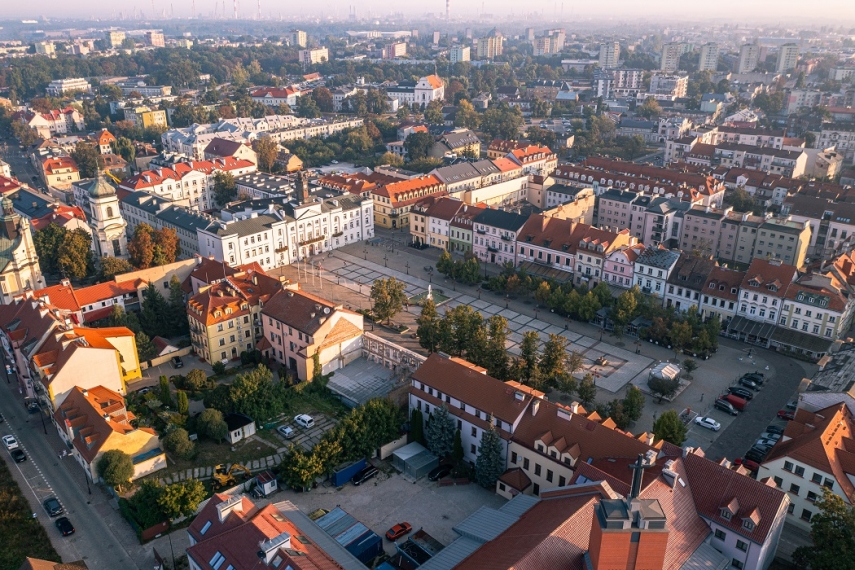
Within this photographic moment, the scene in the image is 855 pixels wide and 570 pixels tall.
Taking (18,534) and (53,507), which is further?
(53,507)

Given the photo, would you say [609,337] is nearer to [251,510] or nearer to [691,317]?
[691,317]

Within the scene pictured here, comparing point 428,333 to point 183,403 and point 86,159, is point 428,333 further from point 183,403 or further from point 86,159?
point 86,159

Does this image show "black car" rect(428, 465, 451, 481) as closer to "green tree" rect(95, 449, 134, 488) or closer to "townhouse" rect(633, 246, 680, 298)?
"green tree" rect(95, 449, 134, 488)

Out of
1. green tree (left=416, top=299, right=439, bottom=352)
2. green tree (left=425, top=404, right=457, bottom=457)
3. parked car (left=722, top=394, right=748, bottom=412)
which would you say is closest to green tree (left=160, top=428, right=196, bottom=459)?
green tree (left=425, top=404, right=457, bottom=457)

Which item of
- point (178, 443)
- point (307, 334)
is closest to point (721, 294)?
point (307, 334)

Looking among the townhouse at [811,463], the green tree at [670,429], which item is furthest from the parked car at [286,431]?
the townhouse at [811,463]

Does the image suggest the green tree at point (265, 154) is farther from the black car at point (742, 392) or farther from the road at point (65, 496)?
the black car at point (742, 392)

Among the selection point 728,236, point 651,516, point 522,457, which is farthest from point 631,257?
point 651,516
